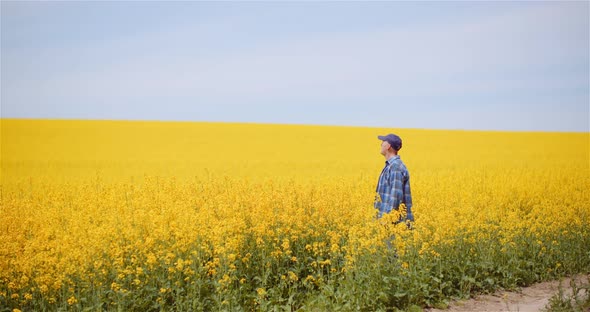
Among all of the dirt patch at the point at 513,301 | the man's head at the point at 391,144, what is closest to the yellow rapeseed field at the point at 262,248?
the dirt patch at the point at 513,301

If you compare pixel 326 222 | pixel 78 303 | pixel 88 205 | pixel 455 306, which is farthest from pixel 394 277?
pixel 88 205

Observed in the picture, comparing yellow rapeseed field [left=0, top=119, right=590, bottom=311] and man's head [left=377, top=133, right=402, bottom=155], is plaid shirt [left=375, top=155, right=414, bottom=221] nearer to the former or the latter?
man's head [left=377, top=133, right=402, bottom=155]

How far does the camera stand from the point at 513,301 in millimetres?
8352

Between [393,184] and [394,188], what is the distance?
66mm

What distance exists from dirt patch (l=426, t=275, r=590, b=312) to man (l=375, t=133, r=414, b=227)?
1.56 m

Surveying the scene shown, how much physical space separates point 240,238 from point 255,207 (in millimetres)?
983

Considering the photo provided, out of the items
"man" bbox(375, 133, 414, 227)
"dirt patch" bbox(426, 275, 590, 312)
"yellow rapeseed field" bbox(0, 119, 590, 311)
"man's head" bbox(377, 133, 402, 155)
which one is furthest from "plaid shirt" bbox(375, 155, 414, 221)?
"dirt patch" bbox(426, 275, 590, 312)

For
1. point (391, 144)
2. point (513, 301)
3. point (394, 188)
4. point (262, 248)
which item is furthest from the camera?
point (391, 144)

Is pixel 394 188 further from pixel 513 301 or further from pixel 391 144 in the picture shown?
pixel 513 301

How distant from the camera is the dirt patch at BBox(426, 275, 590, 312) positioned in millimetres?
7798

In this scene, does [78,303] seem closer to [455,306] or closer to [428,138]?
[455,306]

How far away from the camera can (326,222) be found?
895 cm

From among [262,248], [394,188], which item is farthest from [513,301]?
[262,248]

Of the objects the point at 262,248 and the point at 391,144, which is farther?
the point at 391,144
